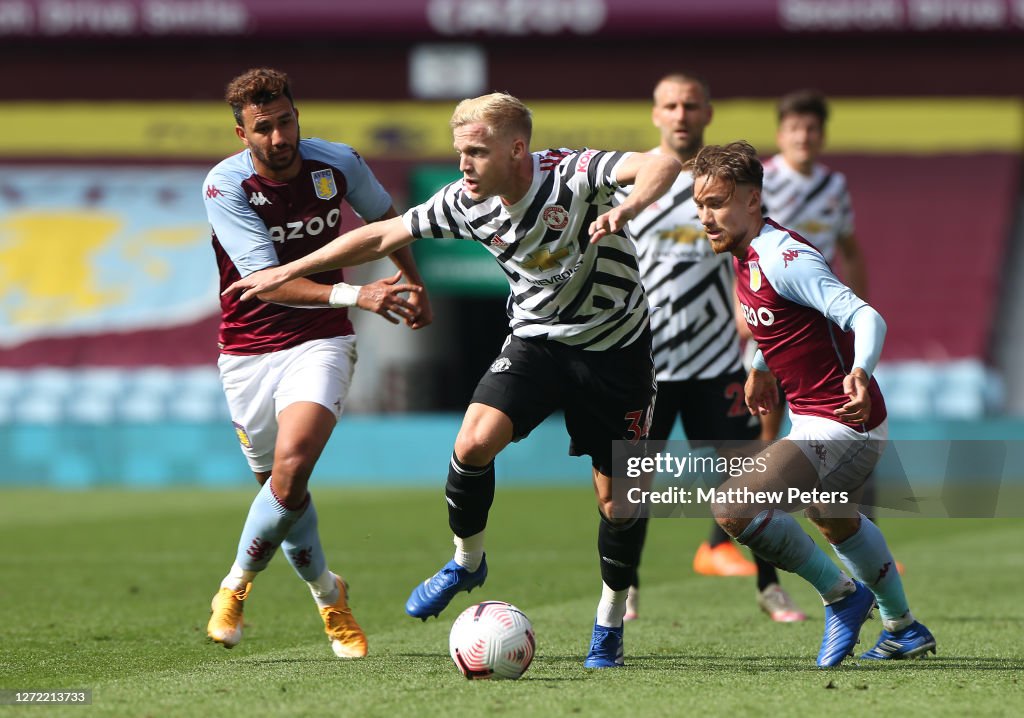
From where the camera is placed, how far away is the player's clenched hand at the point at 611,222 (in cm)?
493

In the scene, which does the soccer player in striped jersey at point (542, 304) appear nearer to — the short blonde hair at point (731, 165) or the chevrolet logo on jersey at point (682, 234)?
the short blonde hair at point (731, 165)

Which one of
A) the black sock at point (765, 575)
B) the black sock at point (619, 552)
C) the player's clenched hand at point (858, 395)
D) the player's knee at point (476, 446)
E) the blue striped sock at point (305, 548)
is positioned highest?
the player's clenched hand at point (858, 395)

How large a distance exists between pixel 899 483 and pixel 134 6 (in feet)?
58.1

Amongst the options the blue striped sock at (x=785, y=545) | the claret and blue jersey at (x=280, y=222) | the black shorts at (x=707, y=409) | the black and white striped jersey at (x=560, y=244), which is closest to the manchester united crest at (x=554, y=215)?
the black and white striped jersey at (x=560, y=244)

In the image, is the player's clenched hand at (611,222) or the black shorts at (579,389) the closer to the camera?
the player's clenched hand at (611,222)

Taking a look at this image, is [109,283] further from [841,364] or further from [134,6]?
[841,364]

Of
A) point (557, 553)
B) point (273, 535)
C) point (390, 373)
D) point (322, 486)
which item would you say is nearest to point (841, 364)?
point (273, 535)

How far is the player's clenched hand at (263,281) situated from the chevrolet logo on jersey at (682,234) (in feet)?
7.66

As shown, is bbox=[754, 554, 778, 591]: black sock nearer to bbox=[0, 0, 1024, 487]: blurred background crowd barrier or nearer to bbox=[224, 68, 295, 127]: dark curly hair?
bbox=[224, 68, 295, 127]: dark curly hair

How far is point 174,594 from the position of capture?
815 cm

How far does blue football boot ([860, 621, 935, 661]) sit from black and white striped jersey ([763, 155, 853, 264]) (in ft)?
9.77

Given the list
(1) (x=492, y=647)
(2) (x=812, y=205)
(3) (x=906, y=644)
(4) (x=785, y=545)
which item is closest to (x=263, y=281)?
(1) (x=492, y=647)

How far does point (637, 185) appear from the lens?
5.17 m

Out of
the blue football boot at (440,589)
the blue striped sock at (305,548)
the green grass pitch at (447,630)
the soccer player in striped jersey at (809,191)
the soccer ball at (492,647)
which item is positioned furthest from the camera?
the soccer player in striped jersey at (809,191)
